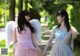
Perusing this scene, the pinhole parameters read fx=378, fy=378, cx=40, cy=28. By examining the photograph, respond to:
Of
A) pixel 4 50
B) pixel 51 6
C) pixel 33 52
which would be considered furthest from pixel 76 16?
pixel 51 6

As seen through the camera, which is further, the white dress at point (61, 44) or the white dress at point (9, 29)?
the white dress at point (9, 29)

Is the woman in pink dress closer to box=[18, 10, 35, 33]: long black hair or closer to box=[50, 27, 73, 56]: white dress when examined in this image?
box=[18, 10, 35, 33]: long black hair

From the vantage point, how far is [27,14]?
7867 millimetres

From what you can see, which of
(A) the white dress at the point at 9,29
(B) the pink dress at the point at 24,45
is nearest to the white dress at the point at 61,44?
(B) the pink dress at the point at 24,45

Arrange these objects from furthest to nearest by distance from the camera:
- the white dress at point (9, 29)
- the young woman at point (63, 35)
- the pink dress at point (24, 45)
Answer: the white dress at point (9, 29) < the pink dress at point (24, 45) < the young woman at point (63, 35)

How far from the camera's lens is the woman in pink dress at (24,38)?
789 cm

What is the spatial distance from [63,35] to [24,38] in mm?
835

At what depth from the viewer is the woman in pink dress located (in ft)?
25.9

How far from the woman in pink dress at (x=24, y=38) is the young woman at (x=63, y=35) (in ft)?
1.34

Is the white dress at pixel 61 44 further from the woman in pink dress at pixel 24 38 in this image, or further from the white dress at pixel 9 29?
the white dress at pixel 9 29

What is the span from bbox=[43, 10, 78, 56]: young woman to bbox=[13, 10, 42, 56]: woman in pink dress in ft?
1.34

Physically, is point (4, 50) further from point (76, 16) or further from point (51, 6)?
point (51, 6)

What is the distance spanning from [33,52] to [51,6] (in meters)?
49.5

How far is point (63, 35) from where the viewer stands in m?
7.84
